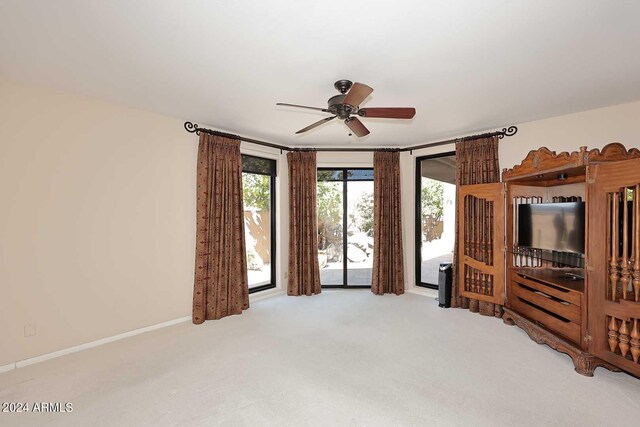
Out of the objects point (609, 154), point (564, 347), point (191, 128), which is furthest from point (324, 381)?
point (191, 128)


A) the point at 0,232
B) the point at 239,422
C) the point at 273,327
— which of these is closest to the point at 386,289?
the point at 273,327

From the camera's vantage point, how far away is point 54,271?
110 inches

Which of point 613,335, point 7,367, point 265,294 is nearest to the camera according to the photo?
point 613,335

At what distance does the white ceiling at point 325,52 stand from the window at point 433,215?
1.61m

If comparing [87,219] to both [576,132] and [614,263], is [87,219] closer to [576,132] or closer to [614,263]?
[614,263]

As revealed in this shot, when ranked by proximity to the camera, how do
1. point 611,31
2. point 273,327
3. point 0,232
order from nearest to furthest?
1. point 611,31
2. point 0,232
3. point 273,327

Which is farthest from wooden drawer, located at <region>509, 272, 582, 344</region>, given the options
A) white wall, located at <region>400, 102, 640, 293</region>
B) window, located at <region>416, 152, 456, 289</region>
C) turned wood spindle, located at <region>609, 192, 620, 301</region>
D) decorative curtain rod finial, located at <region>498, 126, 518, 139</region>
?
decorative curtain rod finial, located at <region>498, 126, 518, 139</region>

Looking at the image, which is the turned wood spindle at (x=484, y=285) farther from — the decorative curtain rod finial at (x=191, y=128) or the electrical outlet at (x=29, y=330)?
the electrical outlet at (x=29, y=330)

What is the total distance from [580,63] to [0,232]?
16.4ft

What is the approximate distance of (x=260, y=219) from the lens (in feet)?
15.8

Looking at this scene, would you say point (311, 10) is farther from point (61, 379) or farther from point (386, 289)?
point (386, 289)

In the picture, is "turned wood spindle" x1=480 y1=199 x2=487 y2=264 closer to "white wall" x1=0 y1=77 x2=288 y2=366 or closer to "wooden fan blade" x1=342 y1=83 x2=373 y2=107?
"wooden fan blade" x1=342 y1=83 x2=373 y2=107

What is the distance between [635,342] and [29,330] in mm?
5073

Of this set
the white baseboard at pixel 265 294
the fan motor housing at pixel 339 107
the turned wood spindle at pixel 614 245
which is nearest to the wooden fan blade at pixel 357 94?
the fan motor housing at pixel 339 107
